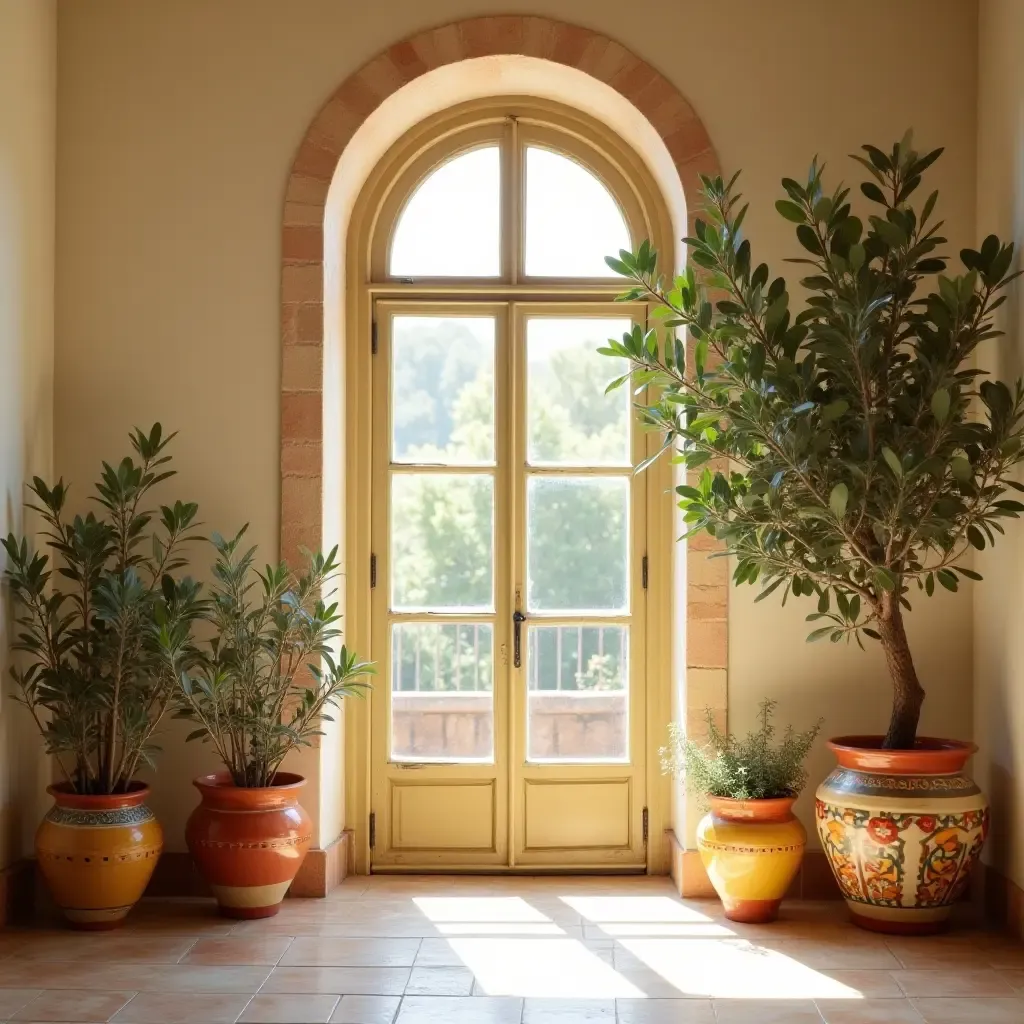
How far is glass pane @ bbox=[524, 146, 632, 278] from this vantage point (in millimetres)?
5273

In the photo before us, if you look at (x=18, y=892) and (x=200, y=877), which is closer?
(x=18, y=892)

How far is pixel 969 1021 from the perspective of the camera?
11.5 feet

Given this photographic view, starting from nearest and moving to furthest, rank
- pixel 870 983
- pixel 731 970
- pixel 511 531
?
pixel 870 983 < pixel 731 970 < pixel 511 531

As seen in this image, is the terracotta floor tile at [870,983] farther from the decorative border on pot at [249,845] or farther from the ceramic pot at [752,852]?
the decorative border on pot at [249,845]

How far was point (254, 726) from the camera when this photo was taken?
14.6 ft

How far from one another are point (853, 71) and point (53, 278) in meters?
2.96

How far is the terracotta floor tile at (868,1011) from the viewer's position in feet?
11.4

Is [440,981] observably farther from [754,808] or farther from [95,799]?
[95,799]

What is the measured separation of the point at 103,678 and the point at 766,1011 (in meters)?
2.31

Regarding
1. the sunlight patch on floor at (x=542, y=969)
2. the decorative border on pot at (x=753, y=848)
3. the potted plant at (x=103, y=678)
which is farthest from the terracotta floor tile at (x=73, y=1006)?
the decorative border on pot at (x=753, y=848)

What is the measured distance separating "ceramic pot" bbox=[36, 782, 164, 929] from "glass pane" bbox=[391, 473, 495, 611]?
4.40 ft

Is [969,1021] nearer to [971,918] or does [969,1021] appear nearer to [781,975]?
[781,975]

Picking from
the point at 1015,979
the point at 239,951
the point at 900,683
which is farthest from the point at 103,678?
the point at 1015,979

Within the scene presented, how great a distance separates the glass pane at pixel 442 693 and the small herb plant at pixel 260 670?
0.51 meters
